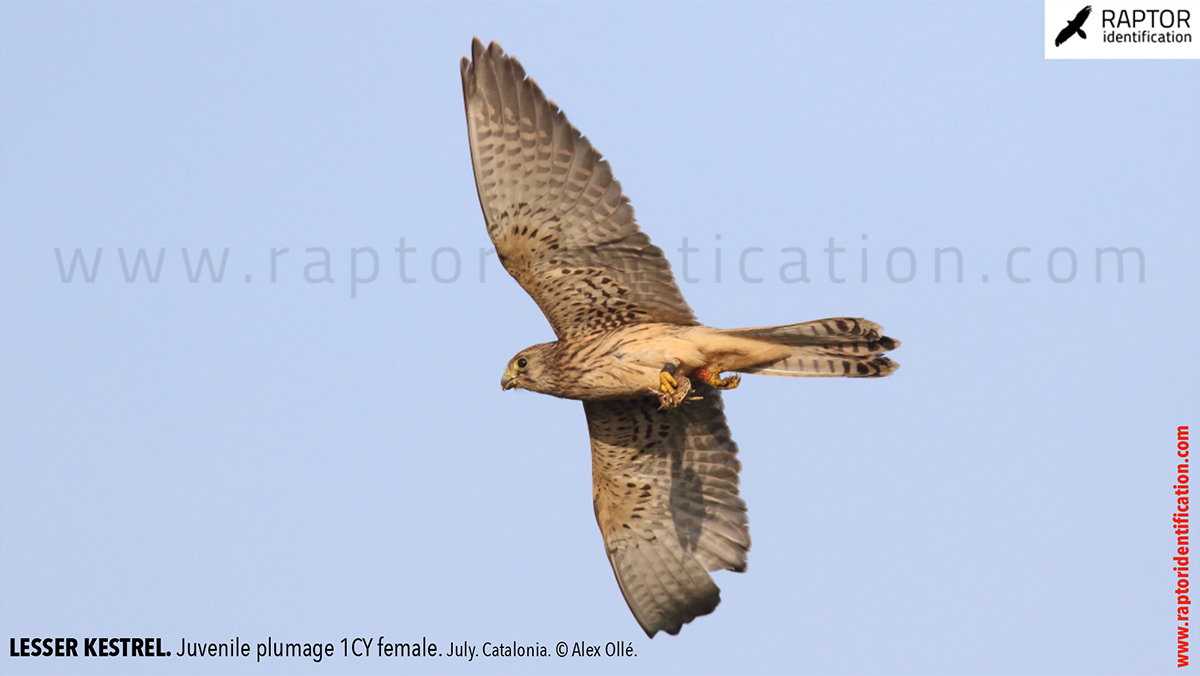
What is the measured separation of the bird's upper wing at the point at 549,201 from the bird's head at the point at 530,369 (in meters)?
0.66

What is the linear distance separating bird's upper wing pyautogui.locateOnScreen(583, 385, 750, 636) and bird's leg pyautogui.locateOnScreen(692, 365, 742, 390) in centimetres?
109

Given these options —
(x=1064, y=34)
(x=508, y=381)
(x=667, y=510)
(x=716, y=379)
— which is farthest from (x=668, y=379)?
(x=1064, y=34)

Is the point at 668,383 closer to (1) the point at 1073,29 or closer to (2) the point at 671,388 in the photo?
(2) the point at 671,388

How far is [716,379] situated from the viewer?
392 inches

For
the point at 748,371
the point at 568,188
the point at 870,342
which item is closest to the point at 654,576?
the point at 748,371

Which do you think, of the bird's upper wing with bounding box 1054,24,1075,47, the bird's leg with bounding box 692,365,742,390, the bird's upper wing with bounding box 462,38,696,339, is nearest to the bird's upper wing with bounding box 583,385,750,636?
the bird's leg with bounding box 692,365,742,390

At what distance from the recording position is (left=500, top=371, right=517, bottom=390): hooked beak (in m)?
10.4

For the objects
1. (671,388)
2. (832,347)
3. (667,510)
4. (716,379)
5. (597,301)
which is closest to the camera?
(671,388)

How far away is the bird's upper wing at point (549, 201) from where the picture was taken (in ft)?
31.2

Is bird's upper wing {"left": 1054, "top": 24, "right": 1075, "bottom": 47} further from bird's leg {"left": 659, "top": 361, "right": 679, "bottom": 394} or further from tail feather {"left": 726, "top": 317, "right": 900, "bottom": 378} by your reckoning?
bird's leg {"left": 659, "top": 361, "right": 679, "bottom": 394}

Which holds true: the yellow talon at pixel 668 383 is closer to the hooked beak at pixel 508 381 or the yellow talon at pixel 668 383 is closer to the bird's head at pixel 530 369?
the bird's head at pixel 530 369

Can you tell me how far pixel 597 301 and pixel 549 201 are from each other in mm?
989

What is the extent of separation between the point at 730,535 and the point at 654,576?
80 cm

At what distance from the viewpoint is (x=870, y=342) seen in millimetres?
9688
